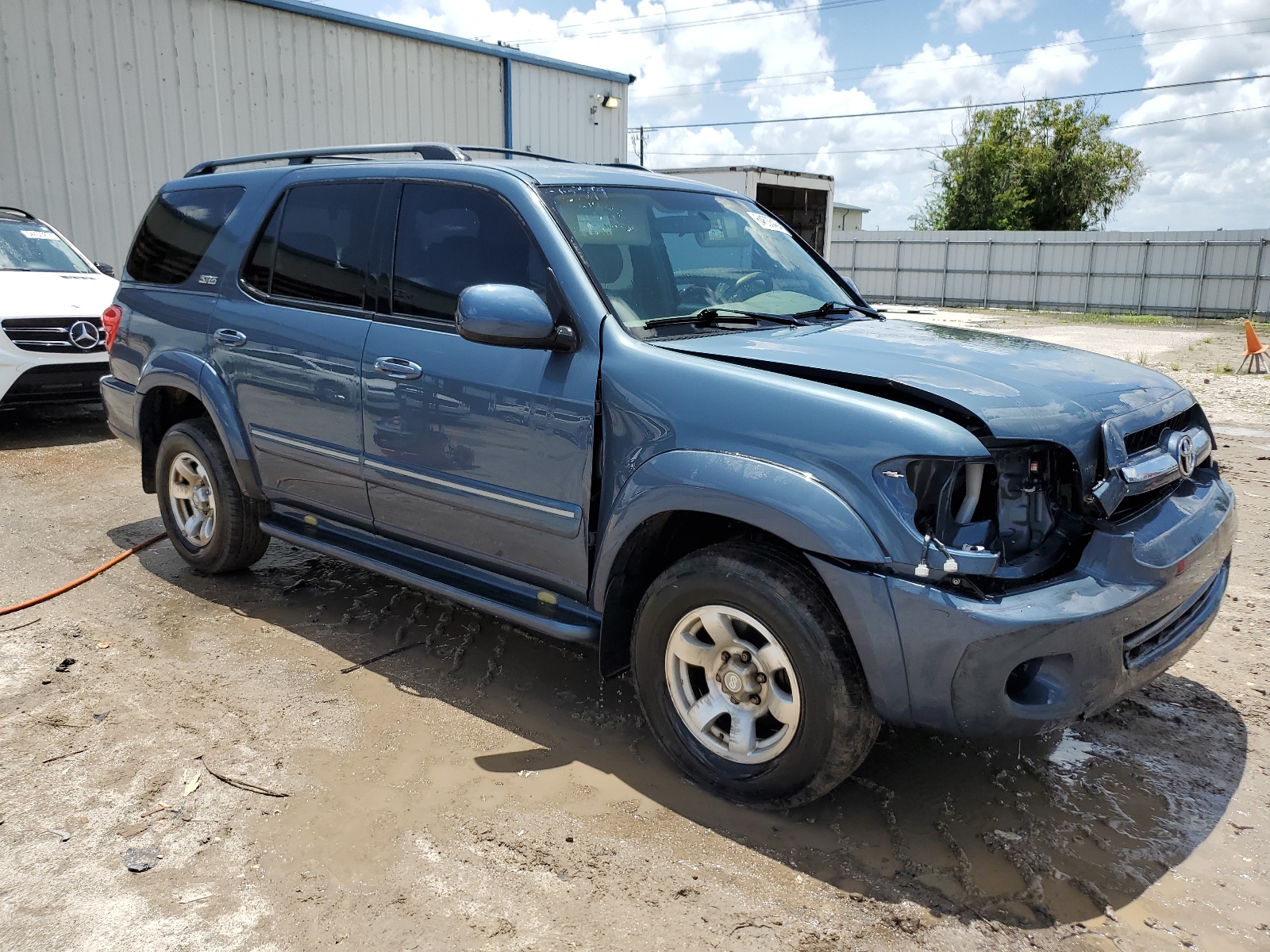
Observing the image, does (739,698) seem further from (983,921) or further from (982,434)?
(982,434)

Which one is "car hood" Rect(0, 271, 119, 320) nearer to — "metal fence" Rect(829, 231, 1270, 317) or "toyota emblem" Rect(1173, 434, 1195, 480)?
"toyota emblem" Rect(1173, 434, 1195, 480)

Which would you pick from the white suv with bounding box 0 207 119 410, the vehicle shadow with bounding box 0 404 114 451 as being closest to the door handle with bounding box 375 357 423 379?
the white suv with bounding box 0 207 119 410

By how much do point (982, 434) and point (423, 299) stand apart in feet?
7.01

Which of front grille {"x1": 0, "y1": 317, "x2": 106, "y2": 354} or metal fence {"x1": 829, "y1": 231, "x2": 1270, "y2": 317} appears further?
metal fence {"x1": 829, "y1": 231, "x2": 1270, "y2": 317}

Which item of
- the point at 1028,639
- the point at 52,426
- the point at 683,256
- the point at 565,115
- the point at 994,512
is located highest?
the point at 565,115

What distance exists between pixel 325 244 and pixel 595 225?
1.32 metres

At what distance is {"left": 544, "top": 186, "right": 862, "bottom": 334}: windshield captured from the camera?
340cm

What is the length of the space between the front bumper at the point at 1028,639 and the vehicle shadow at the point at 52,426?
8.01m

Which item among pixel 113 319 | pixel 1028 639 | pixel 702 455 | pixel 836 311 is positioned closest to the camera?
pixel 1028 639

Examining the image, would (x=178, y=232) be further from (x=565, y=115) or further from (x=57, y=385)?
(x=565, y=115)

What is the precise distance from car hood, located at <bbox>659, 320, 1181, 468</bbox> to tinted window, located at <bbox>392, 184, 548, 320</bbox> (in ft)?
2.23

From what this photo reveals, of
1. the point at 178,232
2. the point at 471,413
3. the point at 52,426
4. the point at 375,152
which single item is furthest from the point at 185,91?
the point at 471,413

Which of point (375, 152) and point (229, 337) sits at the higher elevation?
point (375, 152)

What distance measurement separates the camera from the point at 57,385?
8258 millimetres
